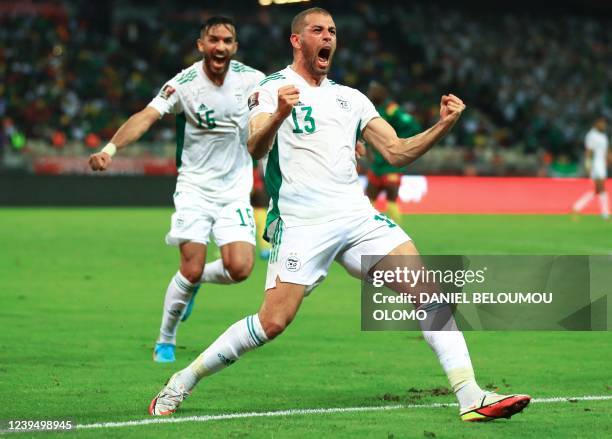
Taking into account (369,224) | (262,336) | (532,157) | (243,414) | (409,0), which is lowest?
(243,414)

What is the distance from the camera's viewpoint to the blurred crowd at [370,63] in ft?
111

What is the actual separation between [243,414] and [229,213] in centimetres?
292

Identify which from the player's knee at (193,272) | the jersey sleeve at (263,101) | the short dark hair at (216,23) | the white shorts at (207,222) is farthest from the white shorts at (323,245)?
the short dark hair at (216,23)

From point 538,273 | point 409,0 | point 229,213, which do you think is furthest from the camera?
point 409,0

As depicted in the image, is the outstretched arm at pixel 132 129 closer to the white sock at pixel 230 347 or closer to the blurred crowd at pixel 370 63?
the white sock at pixel 230 347

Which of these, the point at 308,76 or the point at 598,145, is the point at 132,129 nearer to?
the point at 308,76

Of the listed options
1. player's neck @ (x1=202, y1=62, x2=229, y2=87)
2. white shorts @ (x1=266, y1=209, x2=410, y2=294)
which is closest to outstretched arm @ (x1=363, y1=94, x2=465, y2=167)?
white shorts @ (x1=266, y1=209, x2=410, y2=294)

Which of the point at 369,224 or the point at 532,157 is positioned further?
the point at 532,157

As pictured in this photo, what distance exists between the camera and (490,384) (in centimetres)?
787

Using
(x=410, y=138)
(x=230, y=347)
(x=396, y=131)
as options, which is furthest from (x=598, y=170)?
(x=230, y=347)

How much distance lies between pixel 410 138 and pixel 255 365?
8.67ft

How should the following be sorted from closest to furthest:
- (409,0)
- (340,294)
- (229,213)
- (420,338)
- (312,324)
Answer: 1. (229,213)
2. (420,338)
3. (312,324)
4. (340,294)
5. (409,0)

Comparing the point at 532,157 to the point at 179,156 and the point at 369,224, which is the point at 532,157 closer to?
the point at 179,156

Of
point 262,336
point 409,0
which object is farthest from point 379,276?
point 409,0
